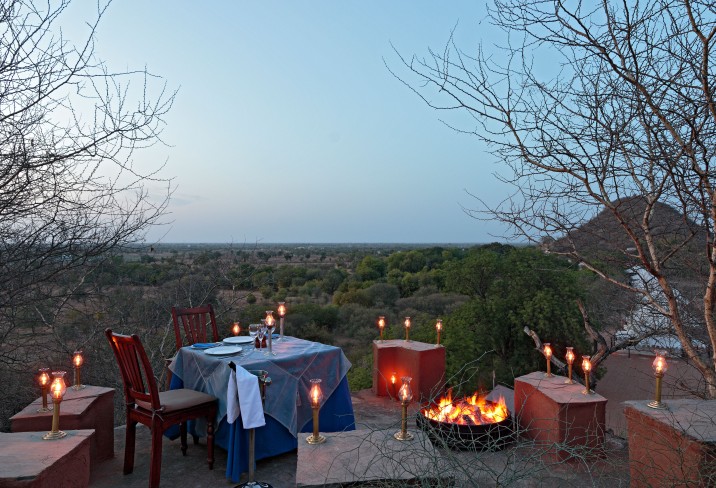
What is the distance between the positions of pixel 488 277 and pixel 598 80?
855 cm

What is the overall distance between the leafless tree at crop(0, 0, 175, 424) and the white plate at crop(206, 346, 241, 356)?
3.64 ft

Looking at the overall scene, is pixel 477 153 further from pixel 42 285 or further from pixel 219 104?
pixel 219 104

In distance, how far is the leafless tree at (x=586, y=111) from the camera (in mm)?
2264

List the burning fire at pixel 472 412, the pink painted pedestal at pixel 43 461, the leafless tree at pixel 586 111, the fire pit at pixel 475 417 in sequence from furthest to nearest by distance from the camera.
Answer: the burning fire at pixel 472 412 < the fire pit at pixel 475 417 < the leafless tree at pixel 586 111 < the pink painted pedestal at pixel 43 461

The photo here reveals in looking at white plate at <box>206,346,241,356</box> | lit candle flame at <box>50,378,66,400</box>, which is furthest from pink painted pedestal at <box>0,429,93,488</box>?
white plate at <box>206,346,241,356</box>

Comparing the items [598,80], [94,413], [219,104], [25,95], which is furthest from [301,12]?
[94,413]

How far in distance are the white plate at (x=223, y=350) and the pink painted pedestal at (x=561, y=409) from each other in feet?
7.31

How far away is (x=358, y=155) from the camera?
47.1 feet

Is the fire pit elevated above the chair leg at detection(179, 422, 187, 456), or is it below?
above

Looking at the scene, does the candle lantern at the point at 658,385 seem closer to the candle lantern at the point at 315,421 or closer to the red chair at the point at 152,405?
the candle lantern at the point at 315,421

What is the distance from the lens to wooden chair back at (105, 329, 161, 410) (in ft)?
10.1

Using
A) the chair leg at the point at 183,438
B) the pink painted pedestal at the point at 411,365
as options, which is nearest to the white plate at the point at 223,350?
the chair leg at the point at 183,438

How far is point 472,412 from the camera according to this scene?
399 centimetres

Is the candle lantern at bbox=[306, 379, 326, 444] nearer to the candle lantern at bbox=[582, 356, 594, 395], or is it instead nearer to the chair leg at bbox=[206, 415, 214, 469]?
the chair leg at bbox=[206, 415, 214, 469]
